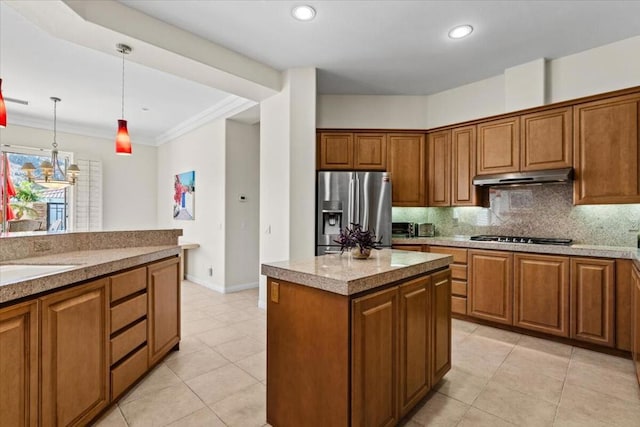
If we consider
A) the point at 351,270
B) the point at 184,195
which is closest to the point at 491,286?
the point at 351,270

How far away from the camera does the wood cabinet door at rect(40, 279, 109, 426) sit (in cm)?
157

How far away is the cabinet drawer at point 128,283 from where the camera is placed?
6.73 ft

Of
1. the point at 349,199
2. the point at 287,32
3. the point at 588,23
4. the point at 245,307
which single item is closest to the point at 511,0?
the point at 588,23

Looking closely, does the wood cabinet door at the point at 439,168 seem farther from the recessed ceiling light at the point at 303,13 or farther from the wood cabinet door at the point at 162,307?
the wood cabinet door at the point at 162,307

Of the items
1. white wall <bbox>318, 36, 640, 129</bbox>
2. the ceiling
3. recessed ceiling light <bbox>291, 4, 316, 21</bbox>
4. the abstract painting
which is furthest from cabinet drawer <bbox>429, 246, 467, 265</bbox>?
the abstract painting

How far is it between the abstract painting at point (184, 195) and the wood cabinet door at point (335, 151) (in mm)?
2803

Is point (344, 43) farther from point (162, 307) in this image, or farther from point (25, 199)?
point (25, 199)

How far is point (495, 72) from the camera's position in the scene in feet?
12.8

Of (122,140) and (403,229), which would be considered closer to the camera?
(122,140)

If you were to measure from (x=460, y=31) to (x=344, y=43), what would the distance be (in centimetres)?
110

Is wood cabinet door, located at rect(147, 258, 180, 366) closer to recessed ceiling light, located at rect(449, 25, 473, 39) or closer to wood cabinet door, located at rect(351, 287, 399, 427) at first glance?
wood cabinet door, located at rect(351, 287, 399, 427)

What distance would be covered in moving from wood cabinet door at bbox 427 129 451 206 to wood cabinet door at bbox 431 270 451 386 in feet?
6.99

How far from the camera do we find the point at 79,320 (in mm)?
1770

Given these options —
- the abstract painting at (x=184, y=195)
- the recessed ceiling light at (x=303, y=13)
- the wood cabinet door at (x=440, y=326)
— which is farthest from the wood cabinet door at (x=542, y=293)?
the abstract painting at (x=184, y=195)
